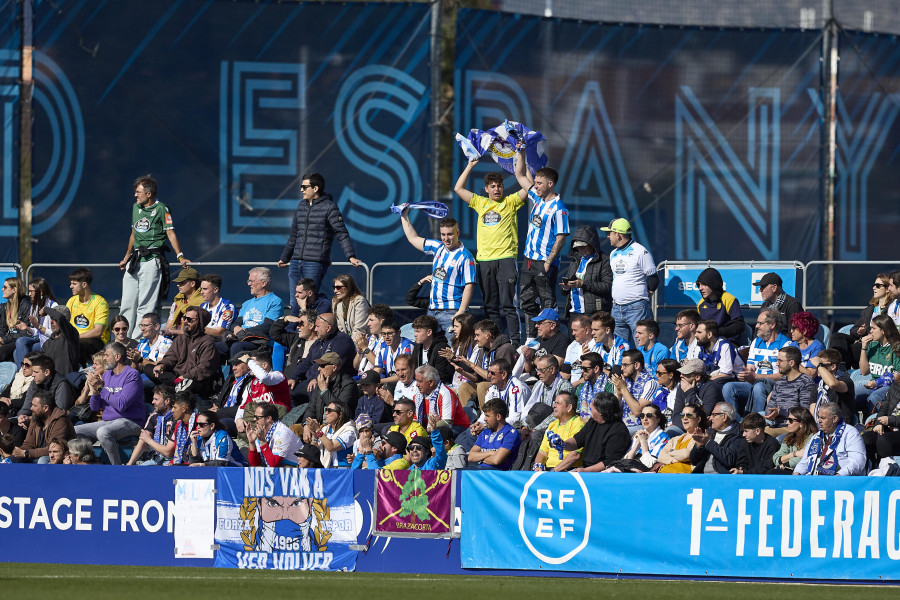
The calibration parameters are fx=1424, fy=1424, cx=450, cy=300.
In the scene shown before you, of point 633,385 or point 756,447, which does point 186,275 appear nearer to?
point 633,385

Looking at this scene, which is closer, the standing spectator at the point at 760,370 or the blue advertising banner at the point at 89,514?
the blue advertising banner at the point at 89,514

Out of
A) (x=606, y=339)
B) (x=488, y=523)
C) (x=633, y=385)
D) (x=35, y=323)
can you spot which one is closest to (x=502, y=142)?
(x=606, y=339)

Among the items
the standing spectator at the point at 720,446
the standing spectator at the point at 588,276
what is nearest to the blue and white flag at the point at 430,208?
the standing spectator at the point at 588,276

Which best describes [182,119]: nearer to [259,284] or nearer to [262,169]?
[262,169]

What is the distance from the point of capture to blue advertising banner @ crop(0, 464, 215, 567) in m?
12.6

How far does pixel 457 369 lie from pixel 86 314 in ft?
15.7

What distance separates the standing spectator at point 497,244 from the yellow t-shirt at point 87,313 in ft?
14.3

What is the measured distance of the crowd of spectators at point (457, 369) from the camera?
12398mm

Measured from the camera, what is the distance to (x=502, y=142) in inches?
631

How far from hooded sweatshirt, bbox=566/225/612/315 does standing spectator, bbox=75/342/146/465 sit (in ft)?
15.9

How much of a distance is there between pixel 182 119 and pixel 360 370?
4316 mm

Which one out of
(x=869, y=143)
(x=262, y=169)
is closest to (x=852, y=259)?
(x=869, y=143)

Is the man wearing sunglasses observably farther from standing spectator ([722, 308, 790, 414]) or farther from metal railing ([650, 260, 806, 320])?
standing spectator ([722, 308, 790, 414])

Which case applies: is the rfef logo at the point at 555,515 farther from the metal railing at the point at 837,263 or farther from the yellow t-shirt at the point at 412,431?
the metal railing at the point at 837,263
